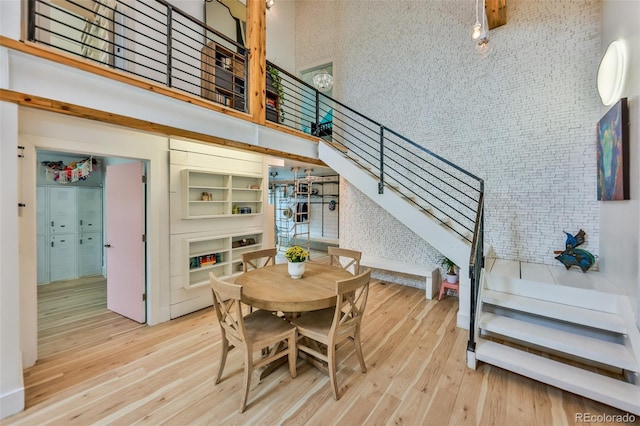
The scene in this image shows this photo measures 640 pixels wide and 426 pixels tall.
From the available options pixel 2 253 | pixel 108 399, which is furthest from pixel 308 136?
pixel 108 399

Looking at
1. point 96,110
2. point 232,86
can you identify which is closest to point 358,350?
point 96,110

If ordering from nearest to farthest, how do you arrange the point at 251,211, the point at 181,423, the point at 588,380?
the point at 181,423, the point at 588,380, the point at 251,211

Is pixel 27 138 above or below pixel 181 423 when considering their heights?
above

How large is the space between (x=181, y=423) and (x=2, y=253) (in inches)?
71.3

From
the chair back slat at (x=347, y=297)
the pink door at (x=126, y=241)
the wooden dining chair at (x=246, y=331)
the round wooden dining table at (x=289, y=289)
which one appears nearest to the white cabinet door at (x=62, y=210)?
the pink door at (x=126, y=241)

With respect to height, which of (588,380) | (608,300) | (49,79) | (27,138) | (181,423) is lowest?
(181,423)

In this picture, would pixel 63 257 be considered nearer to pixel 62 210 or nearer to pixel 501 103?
pixel 62 210

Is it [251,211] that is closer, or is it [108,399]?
[108,399]

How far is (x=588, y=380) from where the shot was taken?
205cm

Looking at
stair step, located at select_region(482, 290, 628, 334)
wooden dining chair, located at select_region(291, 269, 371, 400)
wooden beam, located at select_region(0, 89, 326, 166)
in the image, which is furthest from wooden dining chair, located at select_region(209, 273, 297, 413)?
stair step, located at select_region(482, 290, 628, 334)

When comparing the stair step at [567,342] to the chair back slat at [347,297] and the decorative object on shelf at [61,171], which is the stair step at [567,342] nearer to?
the chair back slat at [347,297]

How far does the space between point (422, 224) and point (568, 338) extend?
175cm

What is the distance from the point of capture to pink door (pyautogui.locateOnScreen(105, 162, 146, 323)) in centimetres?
343

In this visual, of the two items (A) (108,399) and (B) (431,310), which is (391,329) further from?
(A) (108,399)
